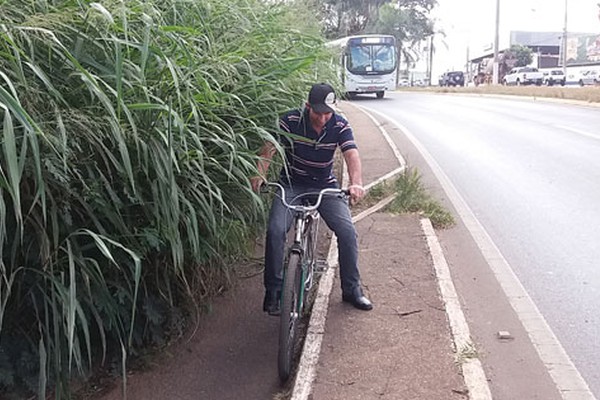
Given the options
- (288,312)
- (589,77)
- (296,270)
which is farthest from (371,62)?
(589,77)

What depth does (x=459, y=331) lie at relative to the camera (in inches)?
182

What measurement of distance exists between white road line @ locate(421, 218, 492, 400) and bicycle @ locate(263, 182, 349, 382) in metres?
1.04

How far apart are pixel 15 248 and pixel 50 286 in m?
0.30

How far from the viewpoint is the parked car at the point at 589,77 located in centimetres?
5657

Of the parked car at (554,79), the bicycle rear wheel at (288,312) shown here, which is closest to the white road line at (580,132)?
the bicycle rear wheel at (288,312)

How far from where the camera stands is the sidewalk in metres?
3.91

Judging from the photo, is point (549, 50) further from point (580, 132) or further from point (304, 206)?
point (304, 206)

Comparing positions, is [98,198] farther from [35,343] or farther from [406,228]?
[406,228]

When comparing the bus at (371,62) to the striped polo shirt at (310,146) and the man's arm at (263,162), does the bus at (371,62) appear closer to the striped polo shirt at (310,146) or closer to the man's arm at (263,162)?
the striped polo shirt at (310,146)

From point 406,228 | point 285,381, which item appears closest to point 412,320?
point 285,381

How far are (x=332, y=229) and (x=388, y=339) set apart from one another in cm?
86

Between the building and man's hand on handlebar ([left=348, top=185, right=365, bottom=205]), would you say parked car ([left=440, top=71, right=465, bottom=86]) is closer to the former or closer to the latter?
the building

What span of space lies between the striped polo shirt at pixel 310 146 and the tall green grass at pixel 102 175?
44 cm

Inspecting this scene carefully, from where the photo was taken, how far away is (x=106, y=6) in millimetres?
3574
